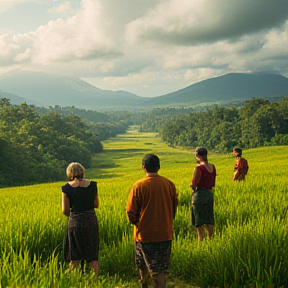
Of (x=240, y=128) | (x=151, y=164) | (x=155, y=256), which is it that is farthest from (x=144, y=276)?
(x=240, y=128)

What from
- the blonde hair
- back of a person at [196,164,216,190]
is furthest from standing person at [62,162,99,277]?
back of a person at [196,164,216,190]

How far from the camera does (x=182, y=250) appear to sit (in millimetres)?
6051

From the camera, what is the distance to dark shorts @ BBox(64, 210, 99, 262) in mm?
5504

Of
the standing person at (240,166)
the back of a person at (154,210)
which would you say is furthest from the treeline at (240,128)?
the back of a person at (154,210)

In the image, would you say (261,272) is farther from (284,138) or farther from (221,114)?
(221,114)

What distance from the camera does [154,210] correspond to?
16.2 ft

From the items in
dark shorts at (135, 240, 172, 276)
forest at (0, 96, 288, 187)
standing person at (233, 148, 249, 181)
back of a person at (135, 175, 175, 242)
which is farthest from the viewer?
forest at (0, 96, 288, 187)

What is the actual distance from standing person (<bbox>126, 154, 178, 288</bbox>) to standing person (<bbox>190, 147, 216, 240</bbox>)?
84.0 inches

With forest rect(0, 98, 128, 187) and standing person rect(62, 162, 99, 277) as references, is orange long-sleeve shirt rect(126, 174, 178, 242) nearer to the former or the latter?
standing person rect(62, 162, 99, 277)

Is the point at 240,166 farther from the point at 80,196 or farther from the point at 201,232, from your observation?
the point at 80,196

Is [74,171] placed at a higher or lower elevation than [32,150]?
higher

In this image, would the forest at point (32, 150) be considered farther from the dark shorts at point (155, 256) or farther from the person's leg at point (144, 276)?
the dark shorts at point (155, 256)

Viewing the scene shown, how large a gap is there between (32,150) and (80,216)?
2095 inches

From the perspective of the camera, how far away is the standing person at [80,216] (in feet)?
17.8
